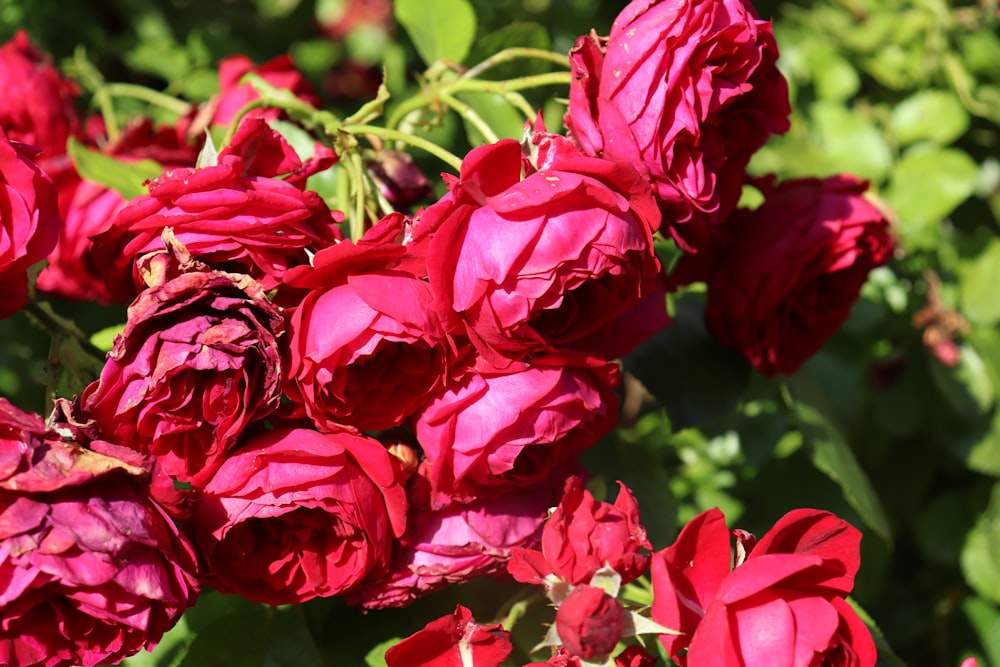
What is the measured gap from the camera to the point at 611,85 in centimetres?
70

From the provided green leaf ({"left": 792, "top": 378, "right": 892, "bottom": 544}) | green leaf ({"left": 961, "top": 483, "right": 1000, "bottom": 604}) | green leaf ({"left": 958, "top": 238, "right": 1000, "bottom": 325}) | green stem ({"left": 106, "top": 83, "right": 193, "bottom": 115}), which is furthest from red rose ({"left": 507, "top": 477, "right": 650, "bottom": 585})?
green leaf ({"left": 958, "top": 238, "right": 1000, "bottom": 325})

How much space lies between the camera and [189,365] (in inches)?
23.6

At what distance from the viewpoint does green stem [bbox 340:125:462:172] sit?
69 centimetres

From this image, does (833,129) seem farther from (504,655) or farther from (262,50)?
(504,655)

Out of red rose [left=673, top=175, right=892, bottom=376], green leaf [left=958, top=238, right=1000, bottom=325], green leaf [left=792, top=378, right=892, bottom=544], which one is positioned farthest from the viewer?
green leaf [left=958, top=238, right=1000, bottom=325]

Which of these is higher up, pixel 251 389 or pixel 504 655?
pixel 251 389

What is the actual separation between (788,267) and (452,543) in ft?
1.36

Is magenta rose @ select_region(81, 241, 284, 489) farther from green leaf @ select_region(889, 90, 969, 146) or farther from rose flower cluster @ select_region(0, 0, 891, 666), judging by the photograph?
green leaf @ select_region(889, 90, 969, 146)

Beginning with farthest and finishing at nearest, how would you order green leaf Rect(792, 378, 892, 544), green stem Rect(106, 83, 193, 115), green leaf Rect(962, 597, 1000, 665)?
green leaf Rect(962, 597, 1000, 665), green stem Rect(106, 83, 193, 115), green leaf Rect(792, 378, 892, 544)

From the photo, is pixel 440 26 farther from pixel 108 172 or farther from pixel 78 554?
pixel 78 554

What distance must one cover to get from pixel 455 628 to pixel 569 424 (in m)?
0.15

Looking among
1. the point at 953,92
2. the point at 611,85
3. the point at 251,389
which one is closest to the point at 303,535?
the point at 251,389

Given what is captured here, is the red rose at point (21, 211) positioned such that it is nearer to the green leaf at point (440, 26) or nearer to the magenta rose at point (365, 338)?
the magenta rose at point (365, 338)

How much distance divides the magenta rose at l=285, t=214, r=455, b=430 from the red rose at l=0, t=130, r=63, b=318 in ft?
0.64
